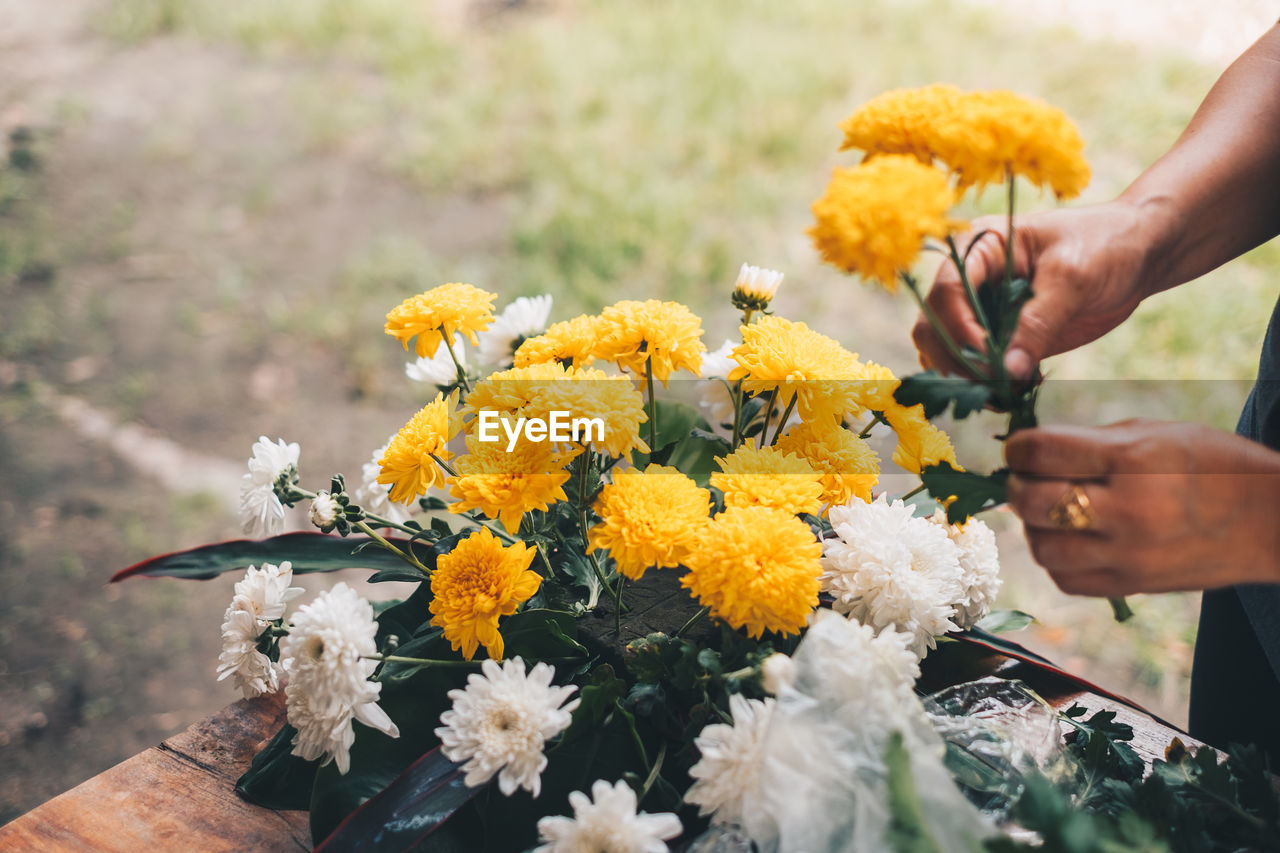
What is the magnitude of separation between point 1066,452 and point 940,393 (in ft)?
0.29

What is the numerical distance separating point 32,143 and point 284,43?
1.29 meters

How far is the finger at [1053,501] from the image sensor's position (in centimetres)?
54

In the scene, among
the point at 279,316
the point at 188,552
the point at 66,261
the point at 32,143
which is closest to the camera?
the point at 188,552

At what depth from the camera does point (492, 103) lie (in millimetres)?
3682

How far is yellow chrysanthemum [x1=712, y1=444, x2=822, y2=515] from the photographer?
0.67 m

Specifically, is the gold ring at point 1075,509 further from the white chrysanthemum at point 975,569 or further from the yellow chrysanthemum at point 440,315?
the yellow chrysanthemum at point 440,315

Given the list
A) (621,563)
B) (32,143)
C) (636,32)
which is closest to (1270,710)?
(621,563)

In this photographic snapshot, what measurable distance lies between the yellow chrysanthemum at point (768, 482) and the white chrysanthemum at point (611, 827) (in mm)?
240

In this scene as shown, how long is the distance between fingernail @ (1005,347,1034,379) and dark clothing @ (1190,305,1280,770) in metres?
0.42

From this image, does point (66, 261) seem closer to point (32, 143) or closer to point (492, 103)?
point (32, 143)

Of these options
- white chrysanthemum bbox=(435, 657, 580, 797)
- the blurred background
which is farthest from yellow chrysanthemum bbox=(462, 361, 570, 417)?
the blurred background

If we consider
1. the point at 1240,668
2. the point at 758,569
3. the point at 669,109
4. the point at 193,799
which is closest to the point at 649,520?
the point at 758,569

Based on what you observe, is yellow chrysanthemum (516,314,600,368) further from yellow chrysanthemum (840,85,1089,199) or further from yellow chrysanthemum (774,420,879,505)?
yellow chrysanthemum (840,85,1089,199)

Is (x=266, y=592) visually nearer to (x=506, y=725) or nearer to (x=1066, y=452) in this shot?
(x=506, y=725)
